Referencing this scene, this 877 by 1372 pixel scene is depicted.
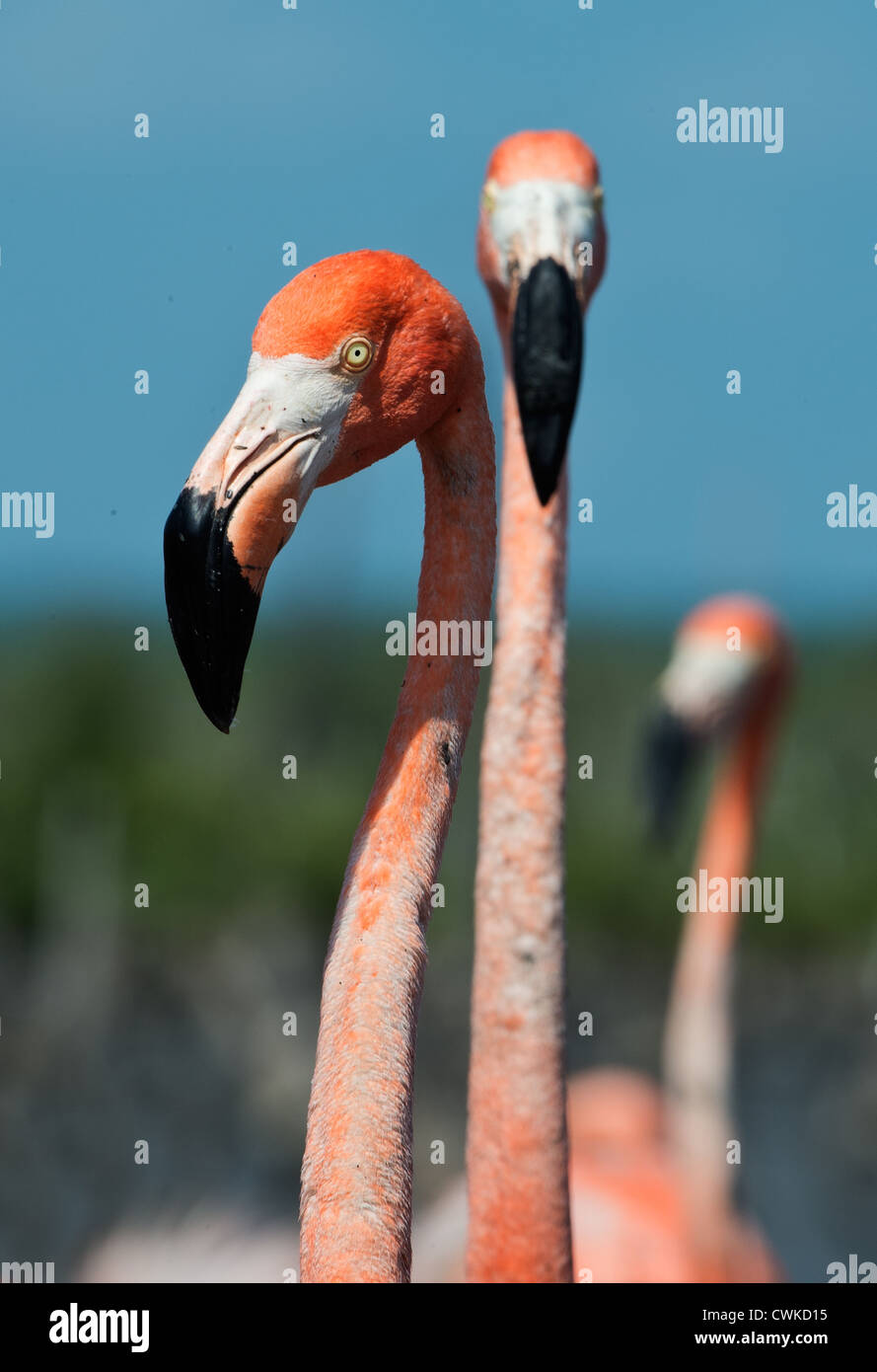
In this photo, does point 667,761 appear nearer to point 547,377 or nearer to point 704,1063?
point 704,1063

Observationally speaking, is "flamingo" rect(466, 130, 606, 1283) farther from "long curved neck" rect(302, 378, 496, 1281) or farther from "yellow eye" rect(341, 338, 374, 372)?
"yellow eye" rect(341, 338, 374, 372)

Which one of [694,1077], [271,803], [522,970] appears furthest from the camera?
[271,803]

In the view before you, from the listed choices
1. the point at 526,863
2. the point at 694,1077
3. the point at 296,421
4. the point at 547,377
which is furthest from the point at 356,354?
the point at 694,1077

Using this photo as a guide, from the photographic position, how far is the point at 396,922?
2.60 m

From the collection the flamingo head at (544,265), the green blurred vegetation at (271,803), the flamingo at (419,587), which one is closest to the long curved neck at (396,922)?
the flamingo at (419,587)

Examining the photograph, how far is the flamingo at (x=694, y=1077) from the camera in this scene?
16.4 feet

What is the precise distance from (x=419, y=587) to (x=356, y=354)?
46 centimetres

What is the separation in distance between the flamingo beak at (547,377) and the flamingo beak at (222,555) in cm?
60

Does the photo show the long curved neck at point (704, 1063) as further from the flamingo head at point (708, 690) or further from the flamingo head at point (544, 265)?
the flamingo head at point (544, 265)

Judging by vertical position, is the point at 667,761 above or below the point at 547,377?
above

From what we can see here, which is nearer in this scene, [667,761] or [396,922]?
[396,922]
